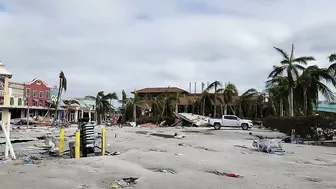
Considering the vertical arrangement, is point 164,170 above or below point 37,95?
below

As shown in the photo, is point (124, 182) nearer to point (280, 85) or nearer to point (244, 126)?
point (244, 126)

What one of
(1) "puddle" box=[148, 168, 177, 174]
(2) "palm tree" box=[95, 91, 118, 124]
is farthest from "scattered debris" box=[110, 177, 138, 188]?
(2) "palm tree" box=[95, 91, 118, 124]

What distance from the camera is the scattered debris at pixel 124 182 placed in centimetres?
946

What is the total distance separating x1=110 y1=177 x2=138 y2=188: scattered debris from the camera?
9.46 m

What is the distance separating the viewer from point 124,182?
989 cm

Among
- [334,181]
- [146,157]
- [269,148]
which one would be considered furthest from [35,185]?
[269,148]

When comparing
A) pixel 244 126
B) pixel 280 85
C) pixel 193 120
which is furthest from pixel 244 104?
pixel 280 85

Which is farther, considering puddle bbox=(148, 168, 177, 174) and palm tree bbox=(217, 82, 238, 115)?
palm tree bbox=(217, 82, 238, 115)

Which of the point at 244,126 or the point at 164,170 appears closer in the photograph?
the point at 164,170

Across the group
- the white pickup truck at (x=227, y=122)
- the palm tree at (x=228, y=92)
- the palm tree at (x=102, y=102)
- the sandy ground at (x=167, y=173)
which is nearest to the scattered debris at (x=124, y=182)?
the sandy ground at (x=167, y=173)

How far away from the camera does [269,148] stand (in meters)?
18.6

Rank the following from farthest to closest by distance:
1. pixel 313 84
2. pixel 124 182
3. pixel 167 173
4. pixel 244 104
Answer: pixel 244 104, pixel 313 84, pixel 167 173, pixel 124 182

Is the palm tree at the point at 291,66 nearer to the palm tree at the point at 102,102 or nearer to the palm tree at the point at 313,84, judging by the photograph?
the palm tree at the point at 313,84

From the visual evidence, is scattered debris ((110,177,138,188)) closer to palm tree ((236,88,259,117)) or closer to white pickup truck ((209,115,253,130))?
white pickup truck ((209,115,253,130))
